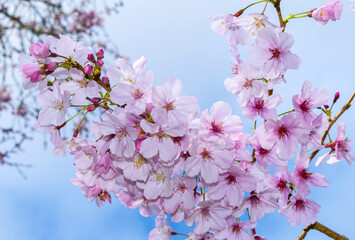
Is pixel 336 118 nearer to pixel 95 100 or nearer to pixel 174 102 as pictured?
pixel 174 102

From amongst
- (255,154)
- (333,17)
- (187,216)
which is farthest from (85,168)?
(333,17)

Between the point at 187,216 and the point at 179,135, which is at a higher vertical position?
the point at 179,135

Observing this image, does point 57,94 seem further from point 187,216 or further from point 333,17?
point 333,17

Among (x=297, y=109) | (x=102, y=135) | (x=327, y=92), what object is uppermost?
(x=327, y=92)

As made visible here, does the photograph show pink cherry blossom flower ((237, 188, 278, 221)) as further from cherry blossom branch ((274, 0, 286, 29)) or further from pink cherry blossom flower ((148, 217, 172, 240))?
cherry blossom branch ((274, 0, 286, 29))

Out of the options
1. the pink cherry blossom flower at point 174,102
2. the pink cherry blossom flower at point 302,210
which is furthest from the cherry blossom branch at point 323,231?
the pink cherry blossom flower at point 174,102

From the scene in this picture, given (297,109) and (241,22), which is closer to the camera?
(297,109)
